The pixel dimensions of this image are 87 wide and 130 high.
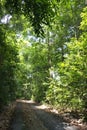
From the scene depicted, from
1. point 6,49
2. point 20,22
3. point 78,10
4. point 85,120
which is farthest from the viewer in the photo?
point 78,10

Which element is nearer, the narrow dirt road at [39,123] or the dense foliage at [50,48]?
the dense foliage at [50,48]

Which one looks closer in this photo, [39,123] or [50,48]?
[39,123]

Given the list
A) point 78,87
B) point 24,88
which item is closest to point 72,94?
point 78,87

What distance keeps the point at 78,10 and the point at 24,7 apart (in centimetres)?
1961

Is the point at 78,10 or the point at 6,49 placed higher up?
the point at 78,10

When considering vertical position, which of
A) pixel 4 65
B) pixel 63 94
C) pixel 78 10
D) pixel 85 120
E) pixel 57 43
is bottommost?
pixel 85 120

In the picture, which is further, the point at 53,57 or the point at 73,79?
the point at 53,57

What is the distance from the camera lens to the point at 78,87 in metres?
15.0

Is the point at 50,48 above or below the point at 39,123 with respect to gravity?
above

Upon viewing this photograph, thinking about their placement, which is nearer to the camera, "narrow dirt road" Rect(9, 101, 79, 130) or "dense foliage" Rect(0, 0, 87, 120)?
"dense foliage" Rect(0, 0, 87, 120)

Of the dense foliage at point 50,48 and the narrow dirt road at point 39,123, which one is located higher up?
the dense foliage at point 50,48

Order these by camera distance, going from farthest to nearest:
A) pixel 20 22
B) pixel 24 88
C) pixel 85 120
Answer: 1. pixel 24 88
2. pixel 20 22
3. pixel 85 120

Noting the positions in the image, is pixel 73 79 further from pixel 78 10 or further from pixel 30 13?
pixel 78 10

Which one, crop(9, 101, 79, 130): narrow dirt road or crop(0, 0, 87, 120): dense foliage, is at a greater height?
crop(0, 0, 87, 120): dense foliage
